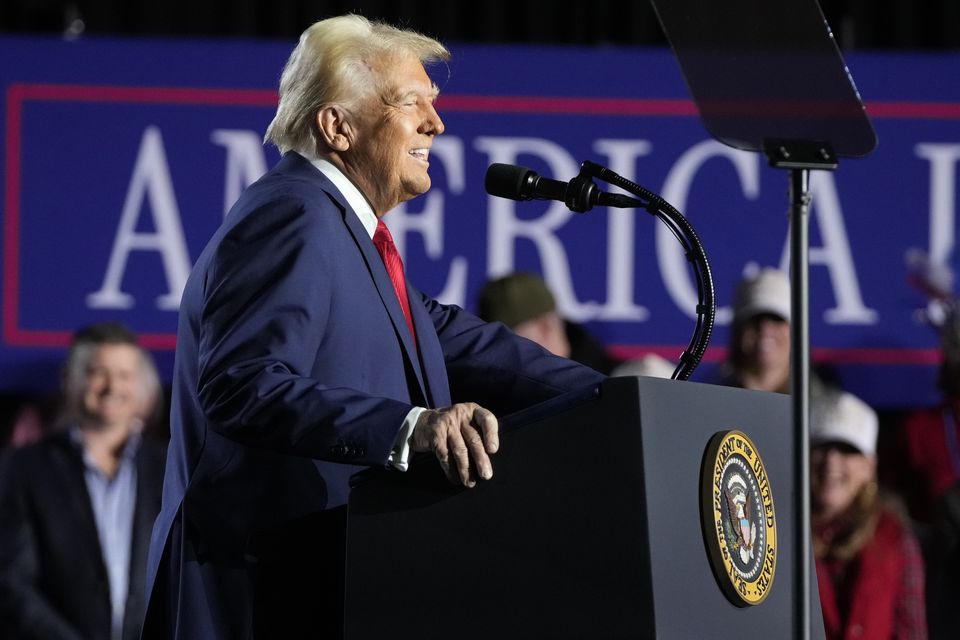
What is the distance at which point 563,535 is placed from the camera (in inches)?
57.6

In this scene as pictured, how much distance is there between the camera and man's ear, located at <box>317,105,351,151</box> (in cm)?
187

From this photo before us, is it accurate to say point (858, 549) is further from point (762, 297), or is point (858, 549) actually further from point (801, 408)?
point (801, 408)

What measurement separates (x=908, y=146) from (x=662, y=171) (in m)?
0.62

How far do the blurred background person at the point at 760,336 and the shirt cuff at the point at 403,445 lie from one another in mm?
2099

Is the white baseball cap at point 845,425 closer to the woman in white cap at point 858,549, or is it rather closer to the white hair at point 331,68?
the woman in white cap at point 858,549

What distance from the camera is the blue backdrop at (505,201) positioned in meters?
3.79

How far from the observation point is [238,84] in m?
3.85

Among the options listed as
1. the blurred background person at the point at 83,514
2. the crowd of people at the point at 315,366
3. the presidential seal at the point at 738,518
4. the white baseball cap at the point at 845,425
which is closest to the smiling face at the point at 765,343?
the white baseball cap at the point at 845,425

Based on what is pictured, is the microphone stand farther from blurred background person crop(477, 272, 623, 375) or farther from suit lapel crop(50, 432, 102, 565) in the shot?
suit lapel crop(50, 432, 102, 565)

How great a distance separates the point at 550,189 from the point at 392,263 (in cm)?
23

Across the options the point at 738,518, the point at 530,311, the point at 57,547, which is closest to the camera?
the point at 738,518

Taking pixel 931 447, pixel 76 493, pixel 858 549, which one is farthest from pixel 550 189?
pixel 931 447

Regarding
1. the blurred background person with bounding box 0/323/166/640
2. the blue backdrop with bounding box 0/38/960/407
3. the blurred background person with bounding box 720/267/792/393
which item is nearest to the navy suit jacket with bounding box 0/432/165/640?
the blurred background person with bounding box 0/323/166/640

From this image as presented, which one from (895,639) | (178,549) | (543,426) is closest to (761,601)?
(543,426)
